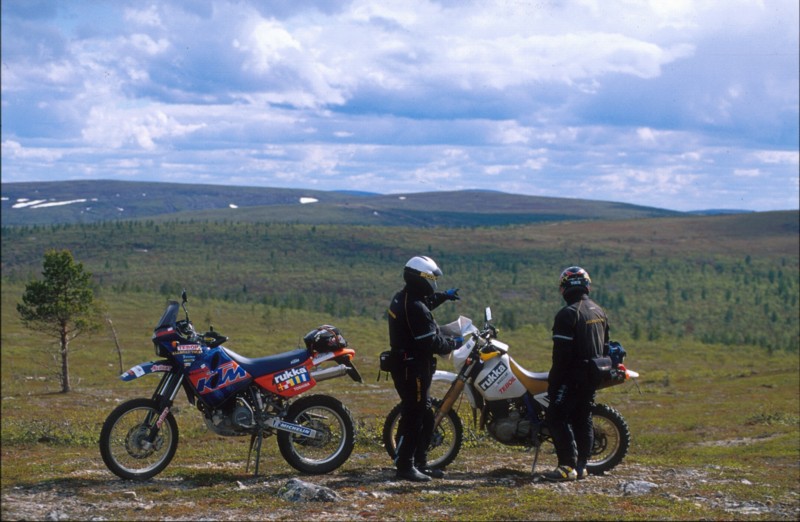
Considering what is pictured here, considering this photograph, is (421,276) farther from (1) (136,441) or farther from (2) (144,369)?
(1) (136,441)

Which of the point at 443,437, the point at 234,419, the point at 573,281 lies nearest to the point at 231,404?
the point at 234,419

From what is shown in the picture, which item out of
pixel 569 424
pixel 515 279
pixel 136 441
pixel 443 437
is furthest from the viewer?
pixel 515 279

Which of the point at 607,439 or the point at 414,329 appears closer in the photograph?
the point at 414,329

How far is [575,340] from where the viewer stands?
10453mm

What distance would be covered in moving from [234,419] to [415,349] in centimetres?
244

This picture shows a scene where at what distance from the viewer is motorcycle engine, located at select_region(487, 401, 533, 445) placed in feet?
36.0

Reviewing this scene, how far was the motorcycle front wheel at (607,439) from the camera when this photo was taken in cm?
1123

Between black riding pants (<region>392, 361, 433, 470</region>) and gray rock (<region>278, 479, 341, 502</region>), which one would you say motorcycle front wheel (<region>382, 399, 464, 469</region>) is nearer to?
black riding pants (<region>392, 361, 433, 470</region>)

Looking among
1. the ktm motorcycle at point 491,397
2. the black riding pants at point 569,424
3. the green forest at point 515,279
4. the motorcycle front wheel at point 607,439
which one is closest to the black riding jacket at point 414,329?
the ktm motorcycle at point 491,397

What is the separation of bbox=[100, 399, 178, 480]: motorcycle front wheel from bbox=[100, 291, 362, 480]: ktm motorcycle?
0.5 inches

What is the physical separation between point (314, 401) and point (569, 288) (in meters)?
3.52

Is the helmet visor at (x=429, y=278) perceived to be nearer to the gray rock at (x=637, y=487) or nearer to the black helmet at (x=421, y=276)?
the black helmet at (x=421, y=276)

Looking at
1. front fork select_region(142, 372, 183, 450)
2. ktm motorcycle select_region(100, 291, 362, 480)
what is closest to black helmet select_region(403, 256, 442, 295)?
ktm motorcycle select_region(100, 291, 362, 480)

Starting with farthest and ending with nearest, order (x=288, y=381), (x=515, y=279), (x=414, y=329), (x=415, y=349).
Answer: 1. (x=515, y=279)
2. (x=288, y=381)
3. (x=415, y=349)
4. (x=414, y=329)
